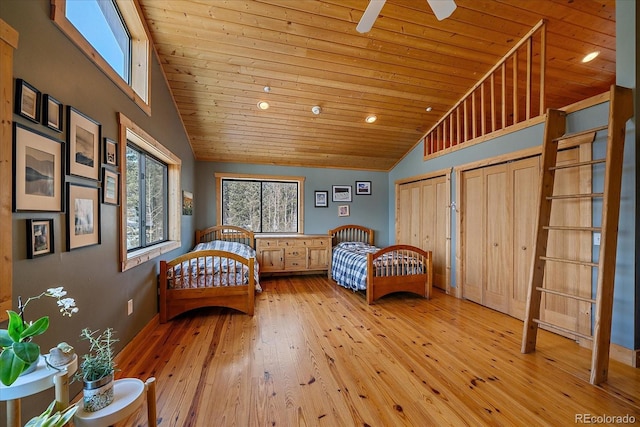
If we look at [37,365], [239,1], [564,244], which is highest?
[239,1]

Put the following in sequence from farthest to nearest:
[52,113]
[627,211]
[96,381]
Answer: [627,211] → [52,113] → [96,381]

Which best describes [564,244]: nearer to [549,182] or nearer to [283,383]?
[549,182]

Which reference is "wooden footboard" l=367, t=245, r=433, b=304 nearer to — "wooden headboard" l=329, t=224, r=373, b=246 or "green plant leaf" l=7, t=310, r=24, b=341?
"wooden headboard" l=329, t=224, r=373, b=246

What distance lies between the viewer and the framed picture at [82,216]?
1.58 metres

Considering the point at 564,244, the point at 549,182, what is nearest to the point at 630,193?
the point at 549,182

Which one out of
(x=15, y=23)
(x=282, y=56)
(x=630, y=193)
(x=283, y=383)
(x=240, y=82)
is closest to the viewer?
(x=15, y=23)

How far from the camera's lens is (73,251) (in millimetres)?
1608

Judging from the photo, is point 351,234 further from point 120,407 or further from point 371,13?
point 120,407

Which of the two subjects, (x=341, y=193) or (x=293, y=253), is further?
(x=341, y=193)

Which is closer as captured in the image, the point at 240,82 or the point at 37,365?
the point at 37,365

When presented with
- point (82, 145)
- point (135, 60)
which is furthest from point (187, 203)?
point (82, 145)

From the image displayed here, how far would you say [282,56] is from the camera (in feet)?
10.1

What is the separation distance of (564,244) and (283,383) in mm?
2991

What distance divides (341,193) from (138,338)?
14.0 feet
